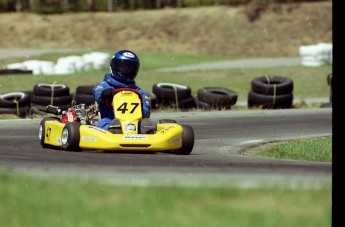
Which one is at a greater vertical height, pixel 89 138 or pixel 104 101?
pixel 104 101

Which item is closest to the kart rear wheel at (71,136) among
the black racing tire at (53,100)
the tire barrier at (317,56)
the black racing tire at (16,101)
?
the black racing tire at (16,101)

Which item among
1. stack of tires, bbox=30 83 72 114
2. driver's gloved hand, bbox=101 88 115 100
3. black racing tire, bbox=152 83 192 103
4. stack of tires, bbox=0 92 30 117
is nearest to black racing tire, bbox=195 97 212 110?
black racing tire, bbox=152 83 192 103

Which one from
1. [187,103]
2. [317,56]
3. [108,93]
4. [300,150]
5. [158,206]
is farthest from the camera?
[317,56]

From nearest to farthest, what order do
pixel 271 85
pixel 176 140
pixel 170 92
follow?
pixel 176 140, pixel 170 92, pixel 271 85

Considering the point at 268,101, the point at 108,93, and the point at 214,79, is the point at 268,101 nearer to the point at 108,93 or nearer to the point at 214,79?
the point at 214,79

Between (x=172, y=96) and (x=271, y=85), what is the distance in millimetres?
2148

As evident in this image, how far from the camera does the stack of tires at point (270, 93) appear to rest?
Answer: 21094 mm

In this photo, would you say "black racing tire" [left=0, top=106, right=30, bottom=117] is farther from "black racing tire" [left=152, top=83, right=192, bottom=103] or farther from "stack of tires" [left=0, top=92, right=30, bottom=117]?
"black racing tire" [left=152, top=83, right=192, bottom=103]

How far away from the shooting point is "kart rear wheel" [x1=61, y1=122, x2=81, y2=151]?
1202 cm

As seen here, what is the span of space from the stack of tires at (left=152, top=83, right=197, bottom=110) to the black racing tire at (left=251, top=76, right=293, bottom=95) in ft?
5.04

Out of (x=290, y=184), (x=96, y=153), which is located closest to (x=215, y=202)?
(x=290, y=184)

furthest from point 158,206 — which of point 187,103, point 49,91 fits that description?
point 187,103

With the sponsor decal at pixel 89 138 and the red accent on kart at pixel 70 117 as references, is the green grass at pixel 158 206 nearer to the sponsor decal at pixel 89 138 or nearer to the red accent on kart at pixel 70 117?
the sponsor decal at pixel 89 138

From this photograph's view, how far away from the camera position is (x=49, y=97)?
19000 mm
